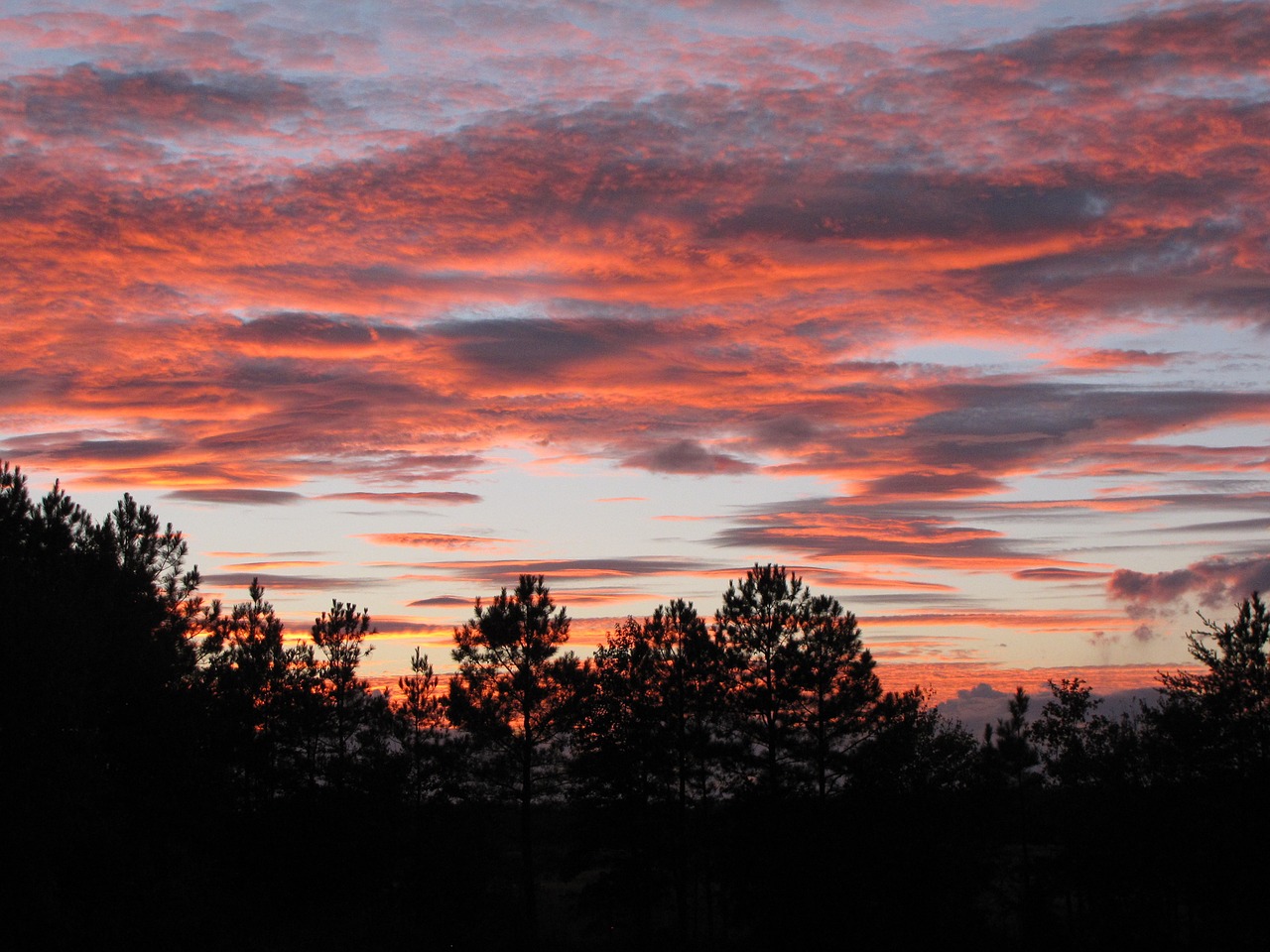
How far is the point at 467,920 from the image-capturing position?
1446 inches

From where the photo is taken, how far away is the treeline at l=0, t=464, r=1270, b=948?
29.1 metres

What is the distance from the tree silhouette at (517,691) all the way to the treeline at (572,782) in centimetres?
9

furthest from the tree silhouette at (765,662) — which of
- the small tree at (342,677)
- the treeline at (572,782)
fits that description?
the small tree at (342,677)

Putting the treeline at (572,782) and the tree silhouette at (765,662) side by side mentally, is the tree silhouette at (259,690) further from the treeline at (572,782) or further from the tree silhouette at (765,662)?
the tree silhouette at (765,662)

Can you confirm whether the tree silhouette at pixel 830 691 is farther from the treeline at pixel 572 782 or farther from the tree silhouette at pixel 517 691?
the tree silhouette at pixel 517 691

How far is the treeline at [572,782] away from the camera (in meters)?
29.1

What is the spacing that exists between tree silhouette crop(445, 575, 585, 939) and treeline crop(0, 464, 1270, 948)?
0.09 metres

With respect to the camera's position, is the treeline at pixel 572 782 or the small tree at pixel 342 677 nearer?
the treeline at pixel 572 782

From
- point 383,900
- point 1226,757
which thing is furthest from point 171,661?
point 1226,757

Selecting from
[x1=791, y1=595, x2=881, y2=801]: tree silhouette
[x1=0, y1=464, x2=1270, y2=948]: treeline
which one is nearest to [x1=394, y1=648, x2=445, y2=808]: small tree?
[x1=0, y1=464, x2=1270, y2=948]: treeline

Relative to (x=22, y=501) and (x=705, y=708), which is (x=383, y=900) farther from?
(x=22, y=501)

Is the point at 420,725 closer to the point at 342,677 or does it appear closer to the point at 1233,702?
the point at 342,677

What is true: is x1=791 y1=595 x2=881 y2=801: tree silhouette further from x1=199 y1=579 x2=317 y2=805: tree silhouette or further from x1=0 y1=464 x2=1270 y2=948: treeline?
x1=199 y1=579 x2=317 y2=805: tree silhouette

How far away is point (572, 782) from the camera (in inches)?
1672
